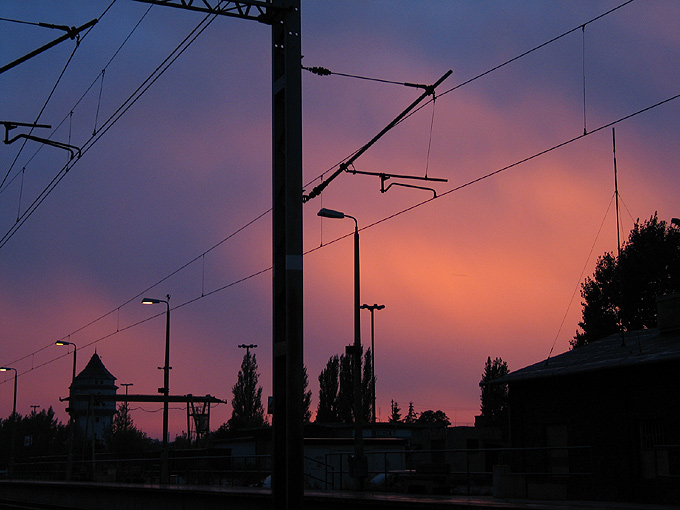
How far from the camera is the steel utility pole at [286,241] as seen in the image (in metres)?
12.4

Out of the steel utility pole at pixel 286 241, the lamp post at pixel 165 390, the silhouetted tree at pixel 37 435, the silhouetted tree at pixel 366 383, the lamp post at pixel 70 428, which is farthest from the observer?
the silhouetted tree at pixel 37 435

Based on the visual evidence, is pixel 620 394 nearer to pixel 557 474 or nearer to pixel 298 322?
pixel 557 474

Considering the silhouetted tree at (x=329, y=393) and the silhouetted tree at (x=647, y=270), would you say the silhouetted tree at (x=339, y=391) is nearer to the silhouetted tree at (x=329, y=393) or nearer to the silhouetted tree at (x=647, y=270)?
the silhouetted tree at (x=329, y=393)

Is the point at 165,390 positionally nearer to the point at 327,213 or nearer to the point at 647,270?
the point at 327,213

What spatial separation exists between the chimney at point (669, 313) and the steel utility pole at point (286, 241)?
19.7 metres

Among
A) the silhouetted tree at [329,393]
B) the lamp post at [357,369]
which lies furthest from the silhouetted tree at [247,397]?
the lamp post at [357,369]

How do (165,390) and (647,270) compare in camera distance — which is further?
(647,270)

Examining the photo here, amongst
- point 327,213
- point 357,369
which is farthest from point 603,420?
point 327,213

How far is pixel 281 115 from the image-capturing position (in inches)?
538

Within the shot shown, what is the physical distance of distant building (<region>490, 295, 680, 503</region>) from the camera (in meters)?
24.2

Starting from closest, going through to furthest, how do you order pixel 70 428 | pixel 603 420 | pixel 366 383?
pixel 603 420, pixel 70 428, pixel 366 383

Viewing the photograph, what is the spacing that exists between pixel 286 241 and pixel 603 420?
17.1 m

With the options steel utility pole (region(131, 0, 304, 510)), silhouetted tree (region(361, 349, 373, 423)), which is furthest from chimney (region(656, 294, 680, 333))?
silhouetted tree (region(361, 349, 373, 423))

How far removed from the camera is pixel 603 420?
26.3 meters
